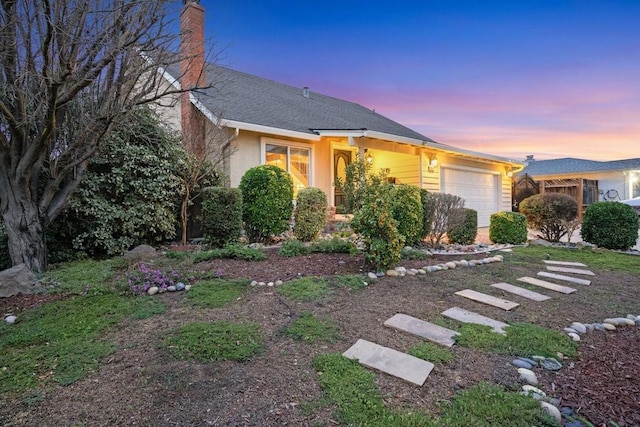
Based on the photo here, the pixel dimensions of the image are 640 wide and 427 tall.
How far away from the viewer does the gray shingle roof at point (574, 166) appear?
735 inches

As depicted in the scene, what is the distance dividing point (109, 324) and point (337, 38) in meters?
9.96

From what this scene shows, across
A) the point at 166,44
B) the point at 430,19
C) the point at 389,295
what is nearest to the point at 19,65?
the point at 166,44

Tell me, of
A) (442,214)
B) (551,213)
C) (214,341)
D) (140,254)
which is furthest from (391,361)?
(551,213)

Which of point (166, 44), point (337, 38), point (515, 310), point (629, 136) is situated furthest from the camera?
point (629, 136)

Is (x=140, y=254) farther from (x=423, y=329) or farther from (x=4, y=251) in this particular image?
(x=423, y=329)

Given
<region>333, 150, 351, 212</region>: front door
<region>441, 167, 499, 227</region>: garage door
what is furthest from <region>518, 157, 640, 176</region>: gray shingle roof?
<region>333, 150, 351, 212</region>: front door

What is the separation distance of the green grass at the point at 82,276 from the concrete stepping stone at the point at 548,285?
534cm

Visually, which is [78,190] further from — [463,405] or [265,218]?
[463,405]

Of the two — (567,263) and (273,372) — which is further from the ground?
(273,372)

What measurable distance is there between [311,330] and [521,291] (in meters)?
2.90

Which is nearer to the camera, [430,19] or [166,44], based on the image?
[166,44]

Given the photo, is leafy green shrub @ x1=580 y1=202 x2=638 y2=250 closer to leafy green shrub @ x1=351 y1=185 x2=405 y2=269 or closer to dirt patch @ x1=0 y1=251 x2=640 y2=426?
dirt patch @ x1=0 y1=251 x2=640 y2=426

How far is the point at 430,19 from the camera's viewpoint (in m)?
8.94

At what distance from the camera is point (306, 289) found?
144 inches
